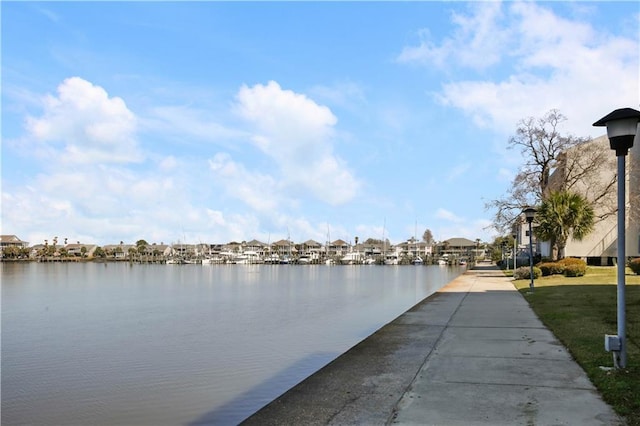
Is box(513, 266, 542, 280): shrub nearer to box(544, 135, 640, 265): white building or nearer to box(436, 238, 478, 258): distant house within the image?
box(544, 135, 640, 265): white building

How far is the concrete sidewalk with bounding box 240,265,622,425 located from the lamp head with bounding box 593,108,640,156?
333 cm

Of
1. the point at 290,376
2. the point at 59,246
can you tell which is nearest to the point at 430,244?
the point at 59,246

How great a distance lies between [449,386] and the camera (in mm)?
6945

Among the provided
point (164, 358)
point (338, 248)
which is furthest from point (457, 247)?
point (164, 358)

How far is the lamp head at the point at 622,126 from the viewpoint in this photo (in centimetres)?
747

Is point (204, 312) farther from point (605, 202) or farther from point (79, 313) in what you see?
point (605, 202)

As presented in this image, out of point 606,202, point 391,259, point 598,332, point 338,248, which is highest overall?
point 606,202

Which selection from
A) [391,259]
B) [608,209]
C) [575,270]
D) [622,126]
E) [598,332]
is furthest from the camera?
[391,259]

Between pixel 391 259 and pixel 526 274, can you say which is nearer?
pixel 526 274

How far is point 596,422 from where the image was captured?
210 inches

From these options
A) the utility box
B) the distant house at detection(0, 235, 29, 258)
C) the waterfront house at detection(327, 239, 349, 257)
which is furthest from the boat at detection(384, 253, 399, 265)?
the utility box

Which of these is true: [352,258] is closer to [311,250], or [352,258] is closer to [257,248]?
[311,250]

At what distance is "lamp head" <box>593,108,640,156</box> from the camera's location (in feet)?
24.5

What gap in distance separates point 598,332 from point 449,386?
16.9ft
